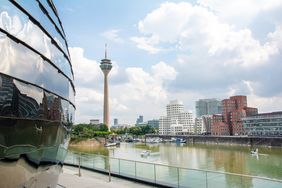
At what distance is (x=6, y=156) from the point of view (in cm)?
376

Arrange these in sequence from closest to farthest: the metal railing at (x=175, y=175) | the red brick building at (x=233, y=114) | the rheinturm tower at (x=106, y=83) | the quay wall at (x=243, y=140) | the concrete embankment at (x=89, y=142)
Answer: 1. the metal railing at (x=175, y=175)
2. the quay wall at (x=243, y=140)
3. the concrete embankment at (x=89, y=142)
4. the red brick building at (x=233, y=114)
5. the rheinturm tower at (x=106, y=83)

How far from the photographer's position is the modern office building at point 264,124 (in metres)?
108

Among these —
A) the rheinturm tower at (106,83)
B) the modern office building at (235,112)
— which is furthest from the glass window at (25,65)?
the rheinturm tower at (106,83)

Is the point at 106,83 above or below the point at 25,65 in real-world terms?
above

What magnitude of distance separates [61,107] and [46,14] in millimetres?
1651

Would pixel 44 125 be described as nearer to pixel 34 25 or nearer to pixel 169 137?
pixel 34 25

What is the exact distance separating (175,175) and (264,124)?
110109mm

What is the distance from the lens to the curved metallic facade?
3.59m

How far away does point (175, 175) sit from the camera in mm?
14273

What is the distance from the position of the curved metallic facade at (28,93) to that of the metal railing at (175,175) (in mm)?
8467

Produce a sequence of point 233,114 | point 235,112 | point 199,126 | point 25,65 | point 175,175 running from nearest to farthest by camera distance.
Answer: point 25,65 → point 175,175 → point 235,112 → point 233,114 → point 199,126

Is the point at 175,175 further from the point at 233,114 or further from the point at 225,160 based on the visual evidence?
the point at 233,114

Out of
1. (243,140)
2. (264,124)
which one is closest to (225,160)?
→ (243,140)

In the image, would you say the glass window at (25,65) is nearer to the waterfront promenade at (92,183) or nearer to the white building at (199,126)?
the waterfront promenade at (92,183)
